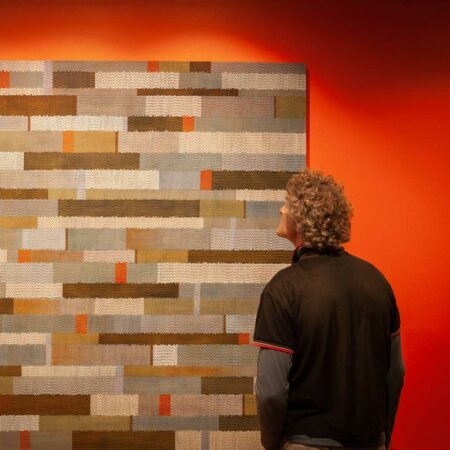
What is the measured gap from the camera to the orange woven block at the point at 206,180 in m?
1.91

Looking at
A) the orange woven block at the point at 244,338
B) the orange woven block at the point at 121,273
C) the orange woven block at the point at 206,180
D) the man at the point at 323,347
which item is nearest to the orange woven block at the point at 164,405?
the orange woven block at the point at 244,338

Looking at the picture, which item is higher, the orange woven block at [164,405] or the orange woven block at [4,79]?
the orange woven block at [4,79]

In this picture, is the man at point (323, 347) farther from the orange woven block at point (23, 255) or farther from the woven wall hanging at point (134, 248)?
the orange woven block at point (23, 255)

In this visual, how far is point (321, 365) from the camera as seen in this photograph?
1.27 meters

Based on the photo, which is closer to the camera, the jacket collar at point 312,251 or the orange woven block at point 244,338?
the jacket collar at point 312,251

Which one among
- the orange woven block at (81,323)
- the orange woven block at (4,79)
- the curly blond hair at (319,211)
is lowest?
the orange woven block at (81,323)

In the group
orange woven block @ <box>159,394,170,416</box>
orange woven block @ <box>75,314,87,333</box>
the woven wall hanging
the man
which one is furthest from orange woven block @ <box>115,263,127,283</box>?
the man

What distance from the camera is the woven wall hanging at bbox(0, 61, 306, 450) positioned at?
74.5 inches

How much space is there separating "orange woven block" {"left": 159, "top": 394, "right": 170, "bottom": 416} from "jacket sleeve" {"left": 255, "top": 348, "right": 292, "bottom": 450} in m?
0.68

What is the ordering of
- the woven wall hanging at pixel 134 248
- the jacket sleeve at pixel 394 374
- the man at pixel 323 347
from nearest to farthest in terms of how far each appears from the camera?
the man at pixel 323 347 → the jacket sleeve at pixel 394 374 → the woven wall hanging at pixel 134 248

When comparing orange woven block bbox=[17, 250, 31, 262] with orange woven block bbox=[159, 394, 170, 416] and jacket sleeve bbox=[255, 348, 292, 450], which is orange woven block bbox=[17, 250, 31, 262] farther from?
jacket sleeve bbox=[255, 348, 292, 450]

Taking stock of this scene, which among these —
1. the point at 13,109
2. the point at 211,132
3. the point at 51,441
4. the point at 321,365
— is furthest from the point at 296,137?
the point at 51,441

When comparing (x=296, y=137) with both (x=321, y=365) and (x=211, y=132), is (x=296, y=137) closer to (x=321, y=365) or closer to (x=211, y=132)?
(x=211, y=132)

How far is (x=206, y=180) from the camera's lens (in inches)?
75.2
